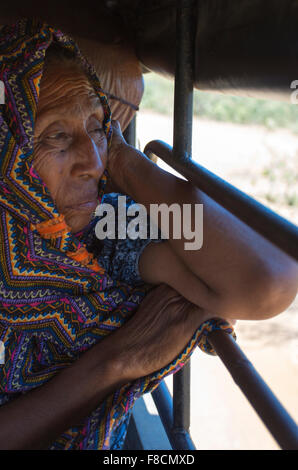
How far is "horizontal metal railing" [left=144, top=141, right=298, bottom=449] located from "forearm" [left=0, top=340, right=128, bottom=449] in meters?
0.39

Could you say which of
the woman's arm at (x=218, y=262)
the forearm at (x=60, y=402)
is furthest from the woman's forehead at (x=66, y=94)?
the forearm at (x=60, y=402)

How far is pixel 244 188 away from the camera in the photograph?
10.6 meters

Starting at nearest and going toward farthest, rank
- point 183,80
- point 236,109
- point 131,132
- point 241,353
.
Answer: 1. point 241,353
2. point 183,80
3. point 131,132
4. point 236,109

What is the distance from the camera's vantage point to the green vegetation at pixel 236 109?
14.8 meters

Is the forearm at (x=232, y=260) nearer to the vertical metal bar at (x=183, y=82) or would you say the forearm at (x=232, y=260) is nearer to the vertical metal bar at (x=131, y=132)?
the vertical metal bar at (x=183, y=82)

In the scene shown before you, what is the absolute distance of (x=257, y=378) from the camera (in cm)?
77

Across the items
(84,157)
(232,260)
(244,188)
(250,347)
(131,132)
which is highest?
(244,188)

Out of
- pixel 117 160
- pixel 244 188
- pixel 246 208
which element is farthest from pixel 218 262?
pixel 244 188

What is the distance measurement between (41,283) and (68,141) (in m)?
0.45

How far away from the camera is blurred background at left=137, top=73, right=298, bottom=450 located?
18.4 feet

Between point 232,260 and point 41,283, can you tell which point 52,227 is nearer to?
point 41,283

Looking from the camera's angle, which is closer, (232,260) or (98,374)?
(232,260)
